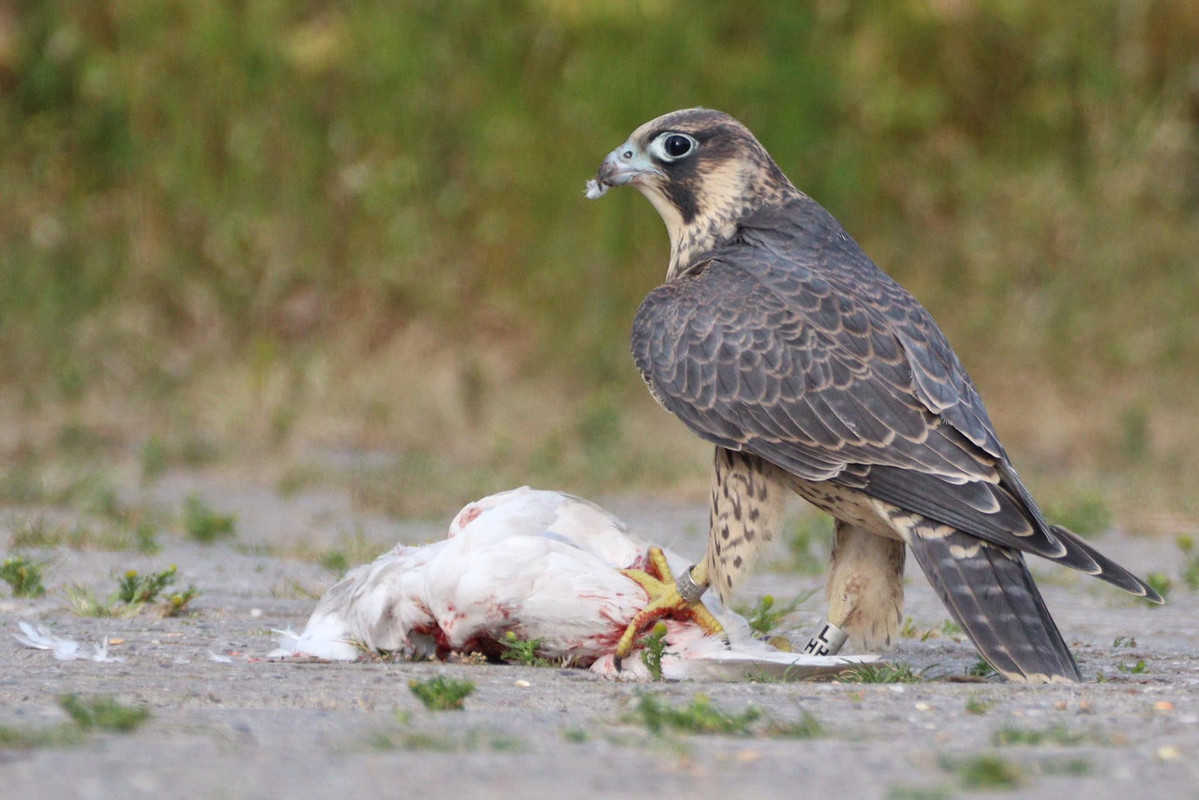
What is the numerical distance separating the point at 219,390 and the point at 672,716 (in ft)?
21.6

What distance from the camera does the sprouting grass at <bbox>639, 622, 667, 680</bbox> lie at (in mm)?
3500

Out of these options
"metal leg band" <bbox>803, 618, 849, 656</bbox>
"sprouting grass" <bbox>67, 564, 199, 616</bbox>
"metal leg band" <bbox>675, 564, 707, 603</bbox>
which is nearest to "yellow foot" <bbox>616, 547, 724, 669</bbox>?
"metal leg band" <bbox>675, 564, 707, 603</bbox>

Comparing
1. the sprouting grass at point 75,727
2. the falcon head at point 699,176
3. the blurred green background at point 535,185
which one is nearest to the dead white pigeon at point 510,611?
the sprouting grass at point 75,727

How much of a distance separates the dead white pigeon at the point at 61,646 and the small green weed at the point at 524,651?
839 mm

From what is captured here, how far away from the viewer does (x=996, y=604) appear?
11.6 ft

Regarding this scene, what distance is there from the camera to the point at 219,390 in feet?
29.0

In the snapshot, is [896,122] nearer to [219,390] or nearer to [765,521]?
[219,390]

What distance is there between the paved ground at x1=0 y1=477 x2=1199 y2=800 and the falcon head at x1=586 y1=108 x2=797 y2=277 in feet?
3.76

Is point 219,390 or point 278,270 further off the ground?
point 278,270

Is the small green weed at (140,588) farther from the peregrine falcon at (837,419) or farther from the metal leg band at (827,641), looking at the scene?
the metal leg band at (827,641)

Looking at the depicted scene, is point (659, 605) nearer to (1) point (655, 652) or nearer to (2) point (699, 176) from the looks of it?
(1) point (655, 652)

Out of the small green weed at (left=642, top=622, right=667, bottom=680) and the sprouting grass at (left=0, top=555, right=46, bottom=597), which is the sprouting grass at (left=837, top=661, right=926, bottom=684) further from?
the sprouting grass at (left=0, top=555, right=46, bottom=597)

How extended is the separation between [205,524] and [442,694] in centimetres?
313

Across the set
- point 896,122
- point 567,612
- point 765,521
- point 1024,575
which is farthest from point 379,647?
point 896,122
